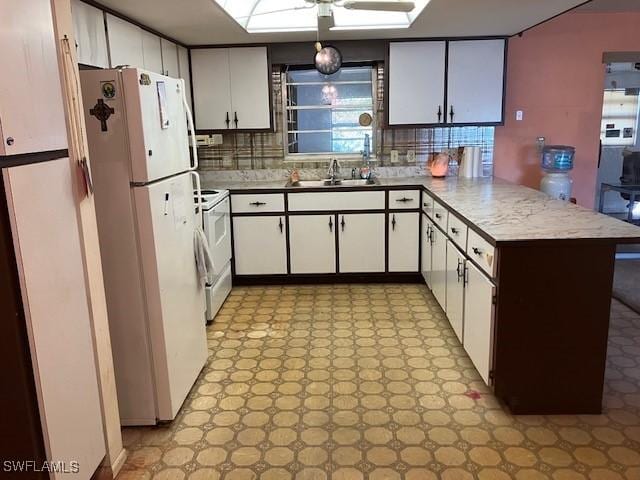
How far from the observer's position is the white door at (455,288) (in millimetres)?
3199

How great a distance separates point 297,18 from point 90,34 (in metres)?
2.06

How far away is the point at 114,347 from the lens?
254 centimetres

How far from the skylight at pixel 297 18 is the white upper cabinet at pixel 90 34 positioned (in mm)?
1262

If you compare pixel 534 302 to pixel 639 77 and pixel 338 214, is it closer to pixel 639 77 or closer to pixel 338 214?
pixel 338 214

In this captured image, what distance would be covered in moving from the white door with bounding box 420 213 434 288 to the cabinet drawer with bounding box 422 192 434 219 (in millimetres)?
58

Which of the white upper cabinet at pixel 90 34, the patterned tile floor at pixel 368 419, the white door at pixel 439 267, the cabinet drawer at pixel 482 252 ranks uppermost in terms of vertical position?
the white upper cabinet at pixel 90 34

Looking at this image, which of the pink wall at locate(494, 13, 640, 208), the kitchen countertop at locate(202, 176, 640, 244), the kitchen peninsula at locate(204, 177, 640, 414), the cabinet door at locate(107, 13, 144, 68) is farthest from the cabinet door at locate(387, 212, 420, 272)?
the cabinet door at locate(107, 13, 144, 68)

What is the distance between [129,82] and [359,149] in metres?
3.21

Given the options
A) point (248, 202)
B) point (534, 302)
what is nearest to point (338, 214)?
point (248, 202)

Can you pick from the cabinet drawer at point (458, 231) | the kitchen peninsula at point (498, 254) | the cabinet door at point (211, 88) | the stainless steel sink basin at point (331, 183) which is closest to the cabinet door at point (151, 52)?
the cabinet door at point (211, 88)

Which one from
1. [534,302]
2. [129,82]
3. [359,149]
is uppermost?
[129,82]

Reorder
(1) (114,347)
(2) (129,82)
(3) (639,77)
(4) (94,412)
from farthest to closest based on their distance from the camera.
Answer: (3) (639,77)
(1) (114,347)
(2) (129,82)
(4) (94,412)

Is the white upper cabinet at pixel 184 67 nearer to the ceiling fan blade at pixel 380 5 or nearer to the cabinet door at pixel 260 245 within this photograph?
the cabinet door at pixel 260 245

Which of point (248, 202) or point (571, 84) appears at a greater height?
point (571, 84)
